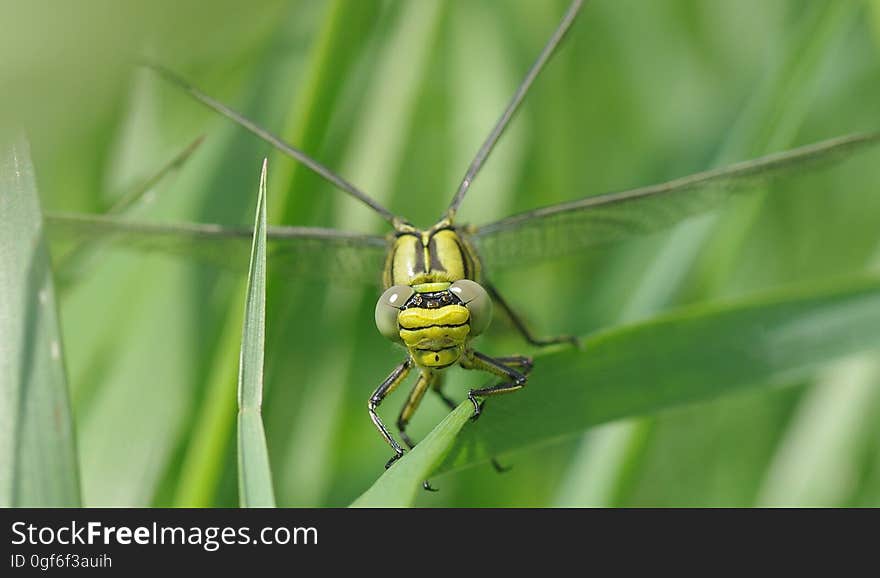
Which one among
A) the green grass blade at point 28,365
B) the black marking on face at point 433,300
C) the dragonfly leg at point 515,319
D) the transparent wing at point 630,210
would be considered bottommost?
the green grass blade at point 28,365

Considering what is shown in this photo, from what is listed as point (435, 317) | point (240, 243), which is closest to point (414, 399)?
point (435, 317)

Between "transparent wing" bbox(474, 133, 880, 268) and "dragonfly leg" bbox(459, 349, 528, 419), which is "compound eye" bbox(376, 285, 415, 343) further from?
"transparent wing" bbox(474, 133, 880, 268)

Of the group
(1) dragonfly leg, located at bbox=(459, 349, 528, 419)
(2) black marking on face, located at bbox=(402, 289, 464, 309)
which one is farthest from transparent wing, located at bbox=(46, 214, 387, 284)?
(1) dragonfly leg, located at bbox=(459, 349, 528, 419)

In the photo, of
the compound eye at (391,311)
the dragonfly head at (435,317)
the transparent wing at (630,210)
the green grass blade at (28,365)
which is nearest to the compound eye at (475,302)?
the dragonfly head at (435,317)

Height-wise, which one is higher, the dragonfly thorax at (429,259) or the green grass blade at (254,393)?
the dragonfly thorax at (429,259)

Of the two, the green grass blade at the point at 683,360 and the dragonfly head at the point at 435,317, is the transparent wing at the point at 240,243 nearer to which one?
the dragonfly head at the point at 435,317

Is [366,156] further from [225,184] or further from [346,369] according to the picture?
[346,369]

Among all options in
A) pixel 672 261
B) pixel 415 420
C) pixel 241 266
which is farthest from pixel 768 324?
pixel 241 266
